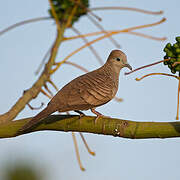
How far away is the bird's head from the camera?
3461 mm

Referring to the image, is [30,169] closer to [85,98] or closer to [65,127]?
[85,98]

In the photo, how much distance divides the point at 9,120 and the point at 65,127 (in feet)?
0.97

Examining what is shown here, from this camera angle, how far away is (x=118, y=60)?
Result: 349 centimetres

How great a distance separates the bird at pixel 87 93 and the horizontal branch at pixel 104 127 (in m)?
0.11

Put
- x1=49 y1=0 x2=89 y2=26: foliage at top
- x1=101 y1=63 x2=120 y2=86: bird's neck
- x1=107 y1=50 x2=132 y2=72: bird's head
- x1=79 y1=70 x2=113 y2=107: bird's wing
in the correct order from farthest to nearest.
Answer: x1=107 y1=50 x2=132 y2=72: bird's head, x1=101 y1=63 x2=120 y2=86: bird's neck, x1=79 y1=70 x2=113 y2=107: bird's wing, x1=49 y1=0 x2=89 y2=26: foliage at top

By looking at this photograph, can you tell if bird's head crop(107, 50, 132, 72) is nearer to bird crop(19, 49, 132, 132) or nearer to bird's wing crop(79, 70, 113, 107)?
bird crop(19, 49, 132, 132)

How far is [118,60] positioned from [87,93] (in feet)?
2.98

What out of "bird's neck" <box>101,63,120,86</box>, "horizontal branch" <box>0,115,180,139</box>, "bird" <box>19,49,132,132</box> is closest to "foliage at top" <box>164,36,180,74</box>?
"horizontal branch" <box>0,115,180,139</box>

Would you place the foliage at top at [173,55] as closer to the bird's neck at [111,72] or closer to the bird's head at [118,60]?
the bird's neck at [111,72]

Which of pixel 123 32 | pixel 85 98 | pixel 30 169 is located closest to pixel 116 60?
pixel 85 98

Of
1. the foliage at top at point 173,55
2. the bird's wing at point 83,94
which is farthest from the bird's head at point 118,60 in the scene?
the foliage at top at point 173,55

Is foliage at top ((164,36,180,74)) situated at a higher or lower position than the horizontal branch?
higher

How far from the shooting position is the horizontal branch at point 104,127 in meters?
1.45

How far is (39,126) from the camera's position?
186 cm
